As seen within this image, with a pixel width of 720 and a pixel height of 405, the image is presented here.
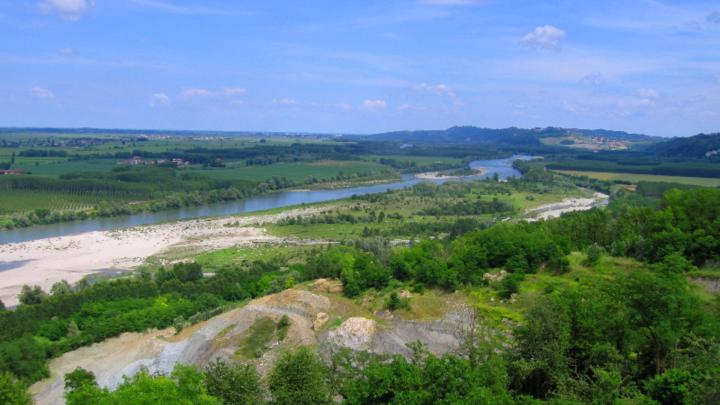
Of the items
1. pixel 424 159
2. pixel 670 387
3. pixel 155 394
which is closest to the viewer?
pixel 155 394

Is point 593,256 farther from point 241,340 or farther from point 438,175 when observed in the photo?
point 438,175

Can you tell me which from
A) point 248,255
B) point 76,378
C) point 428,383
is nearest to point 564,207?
point 248,255

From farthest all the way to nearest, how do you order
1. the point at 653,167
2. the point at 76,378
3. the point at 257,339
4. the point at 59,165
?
the point at 59,165 → the point at 653,167 → the point at 257,339 → the point at 76,378

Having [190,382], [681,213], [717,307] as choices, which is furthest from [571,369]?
[681,213]

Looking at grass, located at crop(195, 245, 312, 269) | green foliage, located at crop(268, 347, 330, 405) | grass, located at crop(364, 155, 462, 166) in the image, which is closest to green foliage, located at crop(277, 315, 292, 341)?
green foliage, located at crop(268, 347, 330, 405)

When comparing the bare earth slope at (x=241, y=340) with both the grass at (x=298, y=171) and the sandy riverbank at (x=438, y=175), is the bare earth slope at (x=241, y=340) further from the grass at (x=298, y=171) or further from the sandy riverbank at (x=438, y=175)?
the sandy riverbank at (x=438, y=175)
